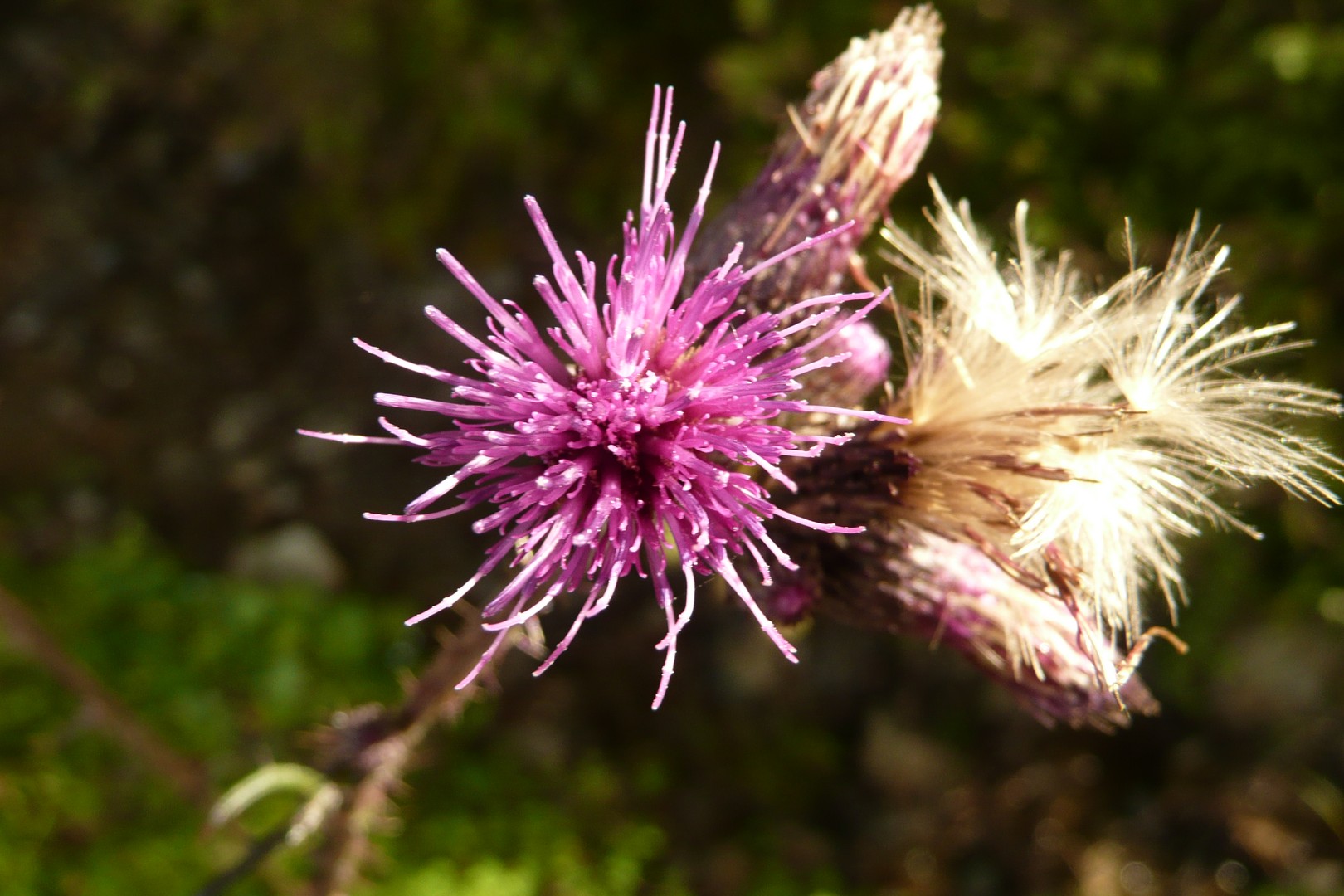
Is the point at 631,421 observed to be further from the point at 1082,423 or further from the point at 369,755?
the point at 369,755

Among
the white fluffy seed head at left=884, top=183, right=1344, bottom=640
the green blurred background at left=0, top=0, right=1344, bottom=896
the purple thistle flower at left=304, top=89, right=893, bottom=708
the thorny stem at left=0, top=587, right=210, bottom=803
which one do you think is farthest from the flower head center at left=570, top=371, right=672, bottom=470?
the green blurred background at left=0, top=0, right=1344, bottom=896

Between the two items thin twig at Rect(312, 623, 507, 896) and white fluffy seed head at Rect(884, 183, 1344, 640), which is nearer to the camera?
white fluffy seed head at Rect(884, 183, 1344, 640)

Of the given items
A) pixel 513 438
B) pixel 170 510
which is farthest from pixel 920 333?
pixel 170 510

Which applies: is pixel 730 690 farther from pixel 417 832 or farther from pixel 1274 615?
pixel 1274 615

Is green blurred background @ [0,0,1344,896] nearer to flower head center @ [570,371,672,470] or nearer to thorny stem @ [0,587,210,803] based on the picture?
thorny stem @ [0,587,210,803]

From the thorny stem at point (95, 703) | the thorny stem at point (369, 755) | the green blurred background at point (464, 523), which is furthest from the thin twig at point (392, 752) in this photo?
the green blurred background at point (464, 523)

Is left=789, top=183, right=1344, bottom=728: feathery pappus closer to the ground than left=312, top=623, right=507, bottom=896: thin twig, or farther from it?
farther from it

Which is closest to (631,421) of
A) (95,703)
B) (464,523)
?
(95,703)
